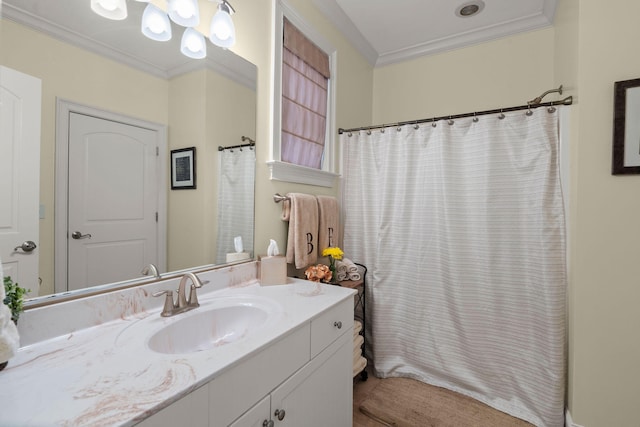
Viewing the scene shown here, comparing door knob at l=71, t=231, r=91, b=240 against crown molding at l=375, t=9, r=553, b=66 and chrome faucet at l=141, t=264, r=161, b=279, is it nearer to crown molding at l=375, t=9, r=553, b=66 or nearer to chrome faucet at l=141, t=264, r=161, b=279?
chrome faucet at l=141, t=264, r=161, b=279

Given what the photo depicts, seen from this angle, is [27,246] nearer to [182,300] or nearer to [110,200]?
[110,200]

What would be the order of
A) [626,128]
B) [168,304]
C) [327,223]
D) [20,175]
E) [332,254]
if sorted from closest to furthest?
[20,175] → [168,304] → [626,128] → [332,254] → [327,223]

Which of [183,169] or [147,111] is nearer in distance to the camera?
[147,111]

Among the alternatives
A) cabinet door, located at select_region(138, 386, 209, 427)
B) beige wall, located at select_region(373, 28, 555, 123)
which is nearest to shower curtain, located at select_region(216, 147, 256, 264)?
cabinet door, located at select_region(138, 386, 209, 427)

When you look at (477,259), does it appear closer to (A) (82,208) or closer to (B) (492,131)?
(B) (492,131)

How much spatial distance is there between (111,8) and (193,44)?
309 mm

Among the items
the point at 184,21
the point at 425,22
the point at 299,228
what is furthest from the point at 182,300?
the point at 425,22

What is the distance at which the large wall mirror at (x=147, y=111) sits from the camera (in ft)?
2.72

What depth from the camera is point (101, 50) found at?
0.95m

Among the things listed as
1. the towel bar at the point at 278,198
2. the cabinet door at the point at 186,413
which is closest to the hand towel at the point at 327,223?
the towel bar at the point at 278,198

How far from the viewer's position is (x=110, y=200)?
A: 0.98m

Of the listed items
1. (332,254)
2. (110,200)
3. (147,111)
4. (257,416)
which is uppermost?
(147,111)

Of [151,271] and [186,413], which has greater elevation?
[151,271]

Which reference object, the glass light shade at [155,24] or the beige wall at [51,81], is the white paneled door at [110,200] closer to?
the beige wall at [51,81]
